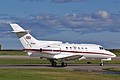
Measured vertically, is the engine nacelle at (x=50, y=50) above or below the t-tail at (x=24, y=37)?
below

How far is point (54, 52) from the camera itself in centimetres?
5034

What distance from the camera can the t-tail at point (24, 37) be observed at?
50203 mm

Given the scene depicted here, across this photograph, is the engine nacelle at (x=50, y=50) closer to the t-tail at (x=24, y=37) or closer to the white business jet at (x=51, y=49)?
the white business jet at (x=51, y=49)

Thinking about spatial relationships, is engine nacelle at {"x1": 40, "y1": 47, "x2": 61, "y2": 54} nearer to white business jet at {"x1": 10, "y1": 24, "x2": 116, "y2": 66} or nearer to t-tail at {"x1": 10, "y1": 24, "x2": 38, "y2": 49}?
white business jet at {"x1": 10, "y1": 24, "x2": 116, "y2": 66}

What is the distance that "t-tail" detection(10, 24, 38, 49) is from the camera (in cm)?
5020

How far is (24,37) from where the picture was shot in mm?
50719

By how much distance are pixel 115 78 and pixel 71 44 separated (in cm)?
2098

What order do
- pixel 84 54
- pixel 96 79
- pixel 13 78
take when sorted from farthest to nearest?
pixel 84 54 → pixel 96 79 → pixel 13 78

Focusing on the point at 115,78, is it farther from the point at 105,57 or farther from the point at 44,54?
the point at 105,57

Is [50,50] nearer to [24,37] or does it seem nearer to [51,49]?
[51,49]

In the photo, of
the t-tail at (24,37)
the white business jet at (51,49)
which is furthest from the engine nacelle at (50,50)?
the t-tail at (24,37)

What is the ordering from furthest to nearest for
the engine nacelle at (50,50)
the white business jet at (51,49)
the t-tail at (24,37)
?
1. the t-tail at (24,37)
2. the white business jet at (51,49)
3. the engine nacelle at (50,50)

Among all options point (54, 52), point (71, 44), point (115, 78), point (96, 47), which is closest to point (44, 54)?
point (54, 52)

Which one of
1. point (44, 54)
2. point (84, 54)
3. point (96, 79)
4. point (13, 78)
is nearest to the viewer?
point (13, 78)
